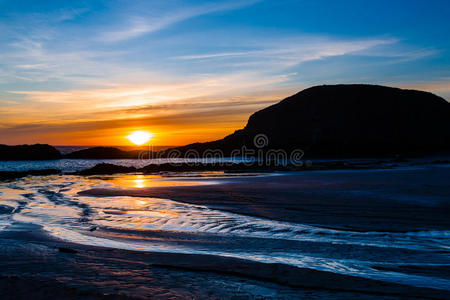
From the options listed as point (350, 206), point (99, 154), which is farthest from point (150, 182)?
point (99, 154)

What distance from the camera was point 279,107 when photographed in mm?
124188

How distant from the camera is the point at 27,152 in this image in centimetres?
9331

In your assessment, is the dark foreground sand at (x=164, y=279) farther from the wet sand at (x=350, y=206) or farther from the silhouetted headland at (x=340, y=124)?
the silhouetted headland at (x=340, y=124)

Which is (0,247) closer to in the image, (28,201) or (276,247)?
(276,247)

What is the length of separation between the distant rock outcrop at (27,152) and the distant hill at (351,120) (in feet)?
130

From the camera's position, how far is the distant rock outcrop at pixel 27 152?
301ft

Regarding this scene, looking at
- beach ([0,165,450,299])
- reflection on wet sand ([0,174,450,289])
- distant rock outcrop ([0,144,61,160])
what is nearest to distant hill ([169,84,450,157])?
distant rock outcrop ([0,144,61,160])

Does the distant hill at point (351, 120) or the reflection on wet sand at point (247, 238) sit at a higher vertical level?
the distant hill at point (351, 120)

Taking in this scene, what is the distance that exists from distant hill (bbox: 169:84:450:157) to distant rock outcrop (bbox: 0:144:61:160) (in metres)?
39.5

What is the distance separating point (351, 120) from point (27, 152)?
293 ft

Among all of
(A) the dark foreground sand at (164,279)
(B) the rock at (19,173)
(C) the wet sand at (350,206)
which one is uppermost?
(B) the rock at (19,173)

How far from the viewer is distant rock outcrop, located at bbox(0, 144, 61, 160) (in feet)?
301

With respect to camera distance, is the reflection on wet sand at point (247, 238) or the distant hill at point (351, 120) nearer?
the reflection on wet sand at point (247, 238)

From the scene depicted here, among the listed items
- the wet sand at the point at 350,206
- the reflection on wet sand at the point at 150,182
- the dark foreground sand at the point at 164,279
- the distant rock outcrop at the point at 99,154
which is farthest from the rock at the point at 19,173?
the distant rock outcrop at the point at 99,154
